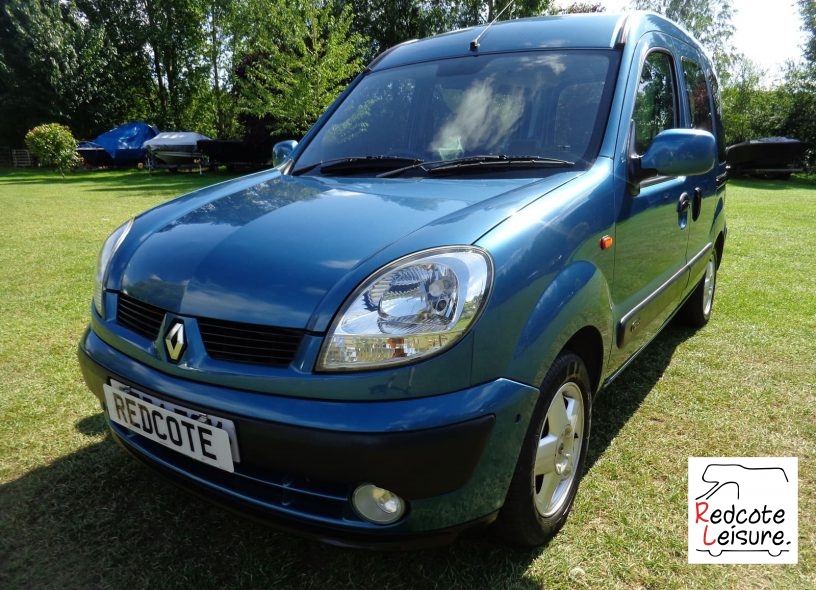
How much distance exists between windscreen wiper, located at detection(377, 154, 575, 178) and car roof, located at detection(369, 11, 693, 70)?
66 centimetres

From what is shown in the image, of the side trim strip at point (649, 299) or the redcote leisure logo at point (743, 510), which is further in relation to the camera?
the side trim strip at point (649, 299)

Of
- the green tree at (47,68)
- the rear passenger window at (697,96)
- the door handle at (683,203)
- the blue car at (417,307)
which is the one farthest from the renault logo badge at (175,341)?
the green tree at (47,68)

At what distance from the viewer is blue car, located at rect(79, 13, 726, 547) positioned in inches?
55.5

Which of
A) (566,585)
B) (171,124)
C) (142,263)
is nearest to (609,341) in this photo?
(566,585)

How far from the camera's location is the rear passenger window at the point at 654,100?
242 centimetres

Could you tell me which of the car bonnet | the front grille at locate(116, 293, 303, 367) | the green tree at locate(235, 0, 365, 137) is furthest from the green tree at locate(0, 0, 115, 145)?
the front grille at locate(116, 293, 303, 367)

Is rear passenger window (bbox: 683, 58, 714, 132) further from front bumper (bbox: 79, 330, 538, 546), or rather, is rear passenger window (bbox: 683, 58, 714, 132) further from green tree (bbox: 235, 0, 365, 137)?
green tree (bbox: 235, 0, 365, 137)

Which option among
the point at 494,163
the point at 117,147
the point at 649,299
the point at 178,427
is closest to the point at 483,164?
the point at 494,163

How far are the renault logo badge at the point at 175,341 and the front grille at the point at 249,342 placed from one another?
0.06m

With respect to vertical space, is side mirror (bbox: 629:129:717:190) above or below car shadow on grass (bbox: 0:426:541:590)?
above

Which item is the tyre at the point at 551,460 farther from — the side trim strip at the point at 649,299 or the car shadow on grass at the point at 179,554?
the side trim strip at the point at 649,299

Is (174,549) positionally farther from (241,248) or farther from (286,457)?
(241,248)

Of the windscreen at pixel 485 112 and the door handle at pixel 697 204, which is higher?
the windscreen at pixel 485 112

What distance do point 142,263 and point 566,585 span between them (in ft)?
5.43
